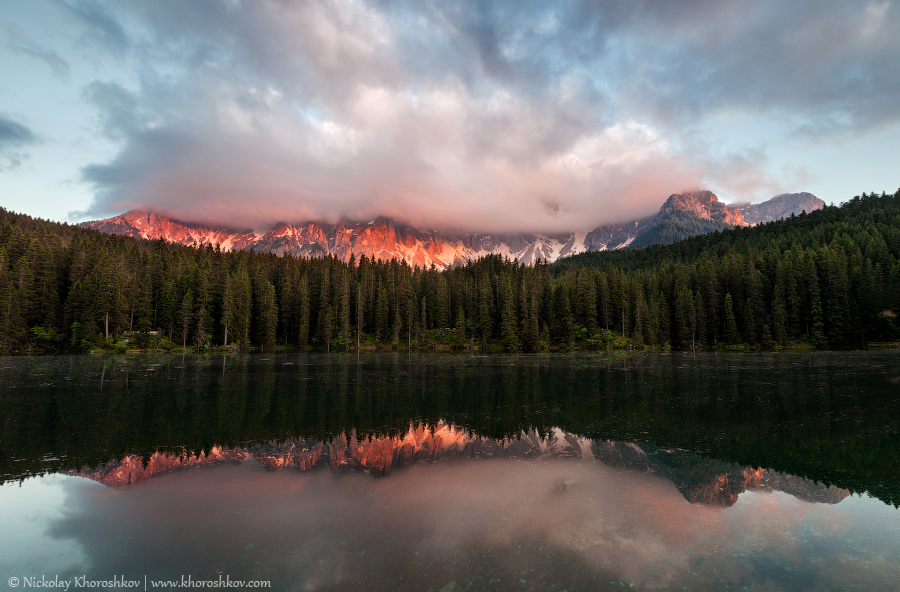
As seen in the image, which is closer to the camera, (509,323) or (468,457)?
(468,457)

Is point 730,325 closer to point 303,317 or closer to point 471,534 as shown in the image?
point 303,317

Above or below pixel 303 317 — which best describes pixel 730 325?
below

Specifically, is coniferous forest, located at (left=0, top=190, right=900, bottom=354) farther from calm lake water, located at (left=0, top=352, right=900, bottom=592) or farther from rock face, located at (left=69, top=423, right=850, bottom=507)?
rock face, located at (left=69, top=423, right=850, bottom=507)

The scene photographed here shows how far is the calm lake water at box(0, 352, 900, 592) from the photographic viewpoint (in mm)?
9445

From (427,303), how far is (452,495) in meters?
137

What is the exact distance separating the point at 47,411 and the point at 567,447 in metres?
Answer: 32.0

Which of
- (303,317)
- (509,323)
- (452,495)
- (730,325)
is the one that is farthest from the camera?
(303,317)

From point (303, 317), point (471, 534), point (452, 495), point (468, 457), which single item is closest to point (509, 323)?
point (303, 317)

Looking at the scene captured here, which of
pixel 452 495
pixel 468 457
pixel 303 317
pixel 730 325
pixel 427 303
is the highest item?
pixel 427 303

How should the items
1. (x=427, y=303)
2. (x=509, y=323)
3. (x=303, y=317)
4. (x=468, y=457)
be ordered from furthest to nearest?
1. (x=427, y=303)
2. (x=303, y=317)
3. (x=509, y=323)
4. (x=468, y=457)

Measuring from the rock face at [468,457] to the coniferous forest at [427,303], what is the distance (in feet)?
316

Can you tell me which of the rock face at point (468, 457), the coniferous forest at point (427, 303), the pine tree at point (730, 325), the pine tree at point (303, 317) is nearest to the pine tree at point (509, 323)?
the coniferous forest at point (427, 303)

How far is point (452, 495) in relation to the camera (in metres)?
13.9

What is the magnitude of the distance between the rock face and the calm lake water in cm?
11
